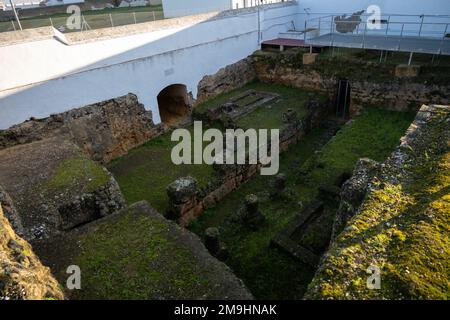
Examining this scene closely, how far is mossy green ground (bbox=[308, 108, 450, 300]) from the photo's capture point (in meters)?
2.92

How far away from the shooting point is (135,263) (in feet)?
14.0

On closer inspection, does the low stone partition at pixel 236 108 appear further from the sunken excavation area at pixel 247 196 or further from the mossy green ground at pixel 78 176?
the mossy green ground at pixel 78 176

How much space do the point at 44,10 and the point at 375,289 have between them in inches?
1178

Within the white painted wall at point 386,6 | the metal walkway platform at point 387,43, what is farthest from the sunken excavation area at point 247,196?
the white painted wall at point 386,6

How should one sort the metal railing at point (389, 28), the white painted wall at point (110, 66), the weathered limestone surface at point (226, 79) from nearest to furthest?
1. the white painted wall at point (110, 66)
2. the weathered limestone surface at point (226, 79)
3. the metal railing at point (389, 28)

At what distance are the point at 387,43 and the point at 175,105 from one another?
8560 millimetres

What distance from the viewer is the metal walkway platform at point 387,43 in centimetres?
1097

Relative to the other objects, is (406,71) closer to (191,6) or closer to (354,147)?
(354,147)

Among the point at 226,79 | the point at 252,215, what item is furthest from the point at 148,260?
the point at 226,79

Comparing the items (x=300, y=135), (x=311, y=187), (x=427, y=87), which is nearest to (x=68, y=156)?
(x=311, y=187)

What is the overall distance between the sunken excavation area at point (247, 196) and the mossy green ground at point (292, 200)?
0.03 m

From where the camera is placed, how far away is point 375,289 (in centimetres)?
293

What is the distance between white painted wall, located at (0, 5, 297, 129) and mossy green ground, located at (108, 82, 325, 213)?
1.34 meters
